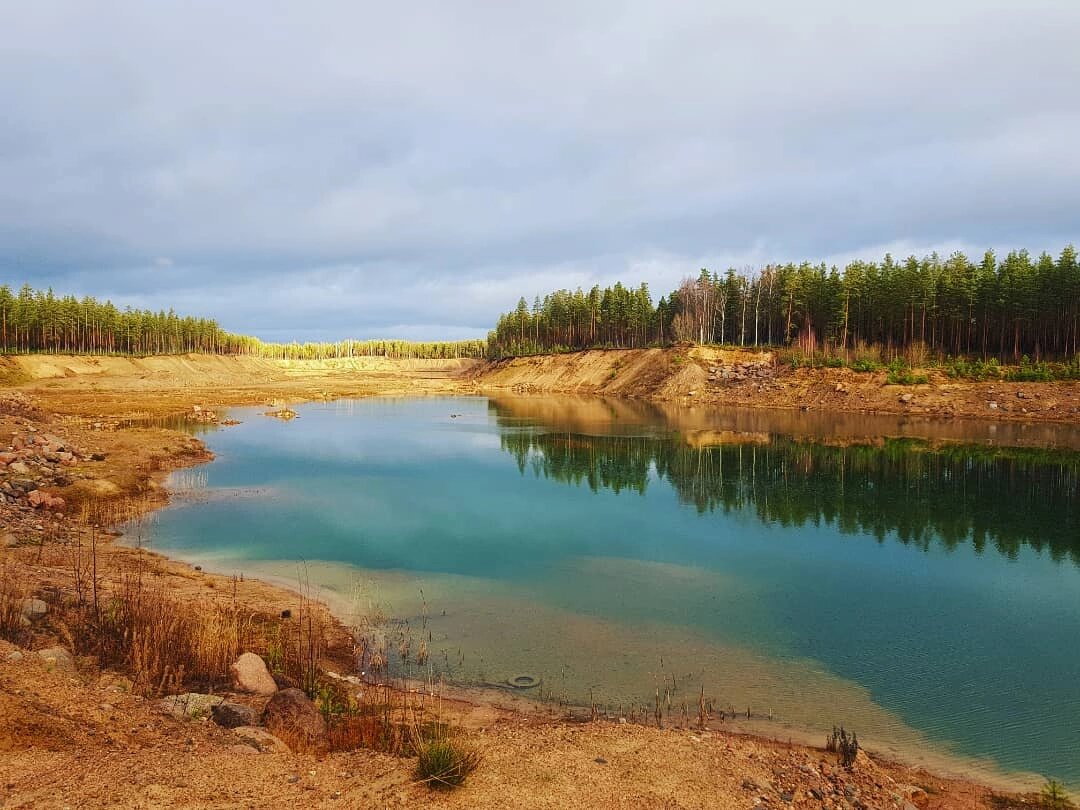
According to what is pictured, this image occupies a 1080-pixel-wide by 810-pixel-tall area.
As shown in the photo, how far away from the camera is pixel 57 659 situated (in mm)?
8180

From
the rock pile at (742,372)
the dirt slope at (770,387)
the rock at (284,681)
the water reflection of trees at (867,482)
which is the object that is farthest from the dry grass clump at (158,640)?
the rock pile at (742,372)

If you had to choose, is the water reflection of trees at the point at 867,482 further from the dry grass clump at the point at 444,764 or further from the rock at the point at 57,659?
the rock at the point at 57,659

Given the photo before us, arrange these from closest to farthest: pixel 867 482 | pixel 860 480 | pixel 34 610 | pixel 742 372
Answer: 1. pixel 34 610
2. pixel 867 482
3. pixel 860 480
4. pixel 742 372

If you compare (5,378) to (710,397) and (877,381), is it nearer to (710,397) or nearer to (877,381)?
(710,397)

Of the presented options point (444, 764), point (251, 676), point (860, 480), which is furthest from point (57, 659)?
point (860, 480)

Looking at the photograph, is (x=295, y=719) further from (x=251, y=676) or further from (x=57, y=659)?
(x=57, y=659)

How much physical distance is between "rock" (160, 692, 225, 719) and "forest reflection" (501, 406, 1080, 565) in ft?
64.5

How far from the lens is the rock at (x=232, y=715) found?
7.51 metres

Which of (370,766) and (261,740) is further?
(261,740)

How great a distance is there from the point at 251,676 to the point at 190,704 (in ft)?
3.77

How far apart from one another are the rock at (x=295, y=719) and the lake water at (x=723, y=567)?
10.7 feet

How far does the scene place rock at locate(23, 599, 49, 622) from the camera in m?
9.48

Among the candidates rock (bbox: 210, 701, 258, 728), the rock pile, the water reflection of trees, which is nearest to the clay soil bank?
rock (bbox: 210, 701, 258, 728)

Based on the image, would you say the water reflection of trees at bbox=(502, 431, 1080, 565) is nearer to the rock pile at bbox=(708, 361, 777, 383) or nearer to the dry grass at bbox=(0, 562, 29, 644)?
the dry grass at bbox=(0, 562, 29, 644)
